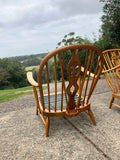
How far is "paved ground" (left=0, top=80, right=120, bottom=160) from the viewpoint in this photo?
102cm

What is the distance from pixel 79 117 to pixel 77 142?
1.72 feet

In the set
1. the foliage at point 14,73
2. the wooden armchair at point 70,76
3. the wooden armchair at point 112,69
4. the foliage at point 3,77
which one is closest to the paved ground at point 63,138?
the wooden armchair at point 70,76

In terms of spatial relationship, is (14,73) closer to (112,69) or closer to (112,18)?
(112,18)

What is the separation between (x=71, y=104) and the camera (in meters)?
1.25

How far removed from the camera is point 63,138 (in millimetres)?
1228

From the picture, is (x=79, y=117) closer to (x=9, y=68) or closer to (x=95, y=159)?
(x=95, y=159)

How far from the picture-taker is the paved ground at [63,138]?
102 cm

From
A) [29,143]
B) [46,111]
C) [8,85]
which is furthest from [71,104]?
[8,85]

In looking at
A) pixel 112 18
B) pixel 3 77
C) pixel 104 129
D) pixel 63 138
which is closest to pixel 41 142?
pixel 63 138

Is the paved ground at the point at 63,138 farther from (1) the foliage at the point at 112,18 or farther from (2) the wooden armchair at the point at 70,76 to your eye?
(1) the foliage at the point at 112,18

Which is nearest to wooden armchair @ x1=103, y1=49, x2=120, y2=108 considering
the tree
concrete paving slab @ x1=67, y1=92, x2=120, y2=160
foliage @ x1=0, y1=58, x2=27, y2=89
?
concrete paving slab @ x1=67, y1=92, x2=120, y2=160

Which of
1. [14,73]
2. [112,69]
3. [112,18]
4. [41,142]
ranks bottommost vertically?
[14,73]

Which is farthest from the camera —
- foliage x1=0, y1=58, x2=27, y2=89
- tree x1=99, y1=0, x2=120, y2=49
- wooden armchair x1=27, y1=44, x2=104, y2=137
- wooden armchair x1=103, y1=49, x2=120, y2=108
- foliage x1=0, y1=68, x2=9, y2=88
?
foliage x1=0, y1=58, x2=27, y2=89

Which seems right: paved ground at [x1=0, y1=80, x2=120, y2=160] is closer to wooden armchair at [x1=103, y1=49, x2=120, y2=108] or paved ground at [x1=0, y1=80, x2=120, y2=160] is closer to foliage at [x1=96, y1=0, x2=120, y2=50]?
Result: wooden armchair at [x1=103, y1=49, x2=120, y2=108]
